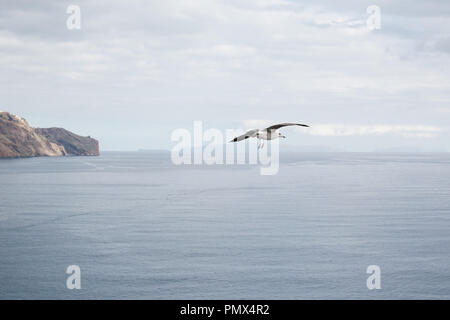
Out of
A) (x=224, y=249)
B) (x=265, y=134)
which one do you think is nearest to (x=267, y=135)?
(x=265, y=134)

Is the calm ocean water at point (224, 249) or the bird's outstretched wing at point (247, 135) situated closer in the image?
the bird's outstretched wing at point (247, 135)

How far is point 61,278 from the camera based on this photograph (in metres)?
93.6

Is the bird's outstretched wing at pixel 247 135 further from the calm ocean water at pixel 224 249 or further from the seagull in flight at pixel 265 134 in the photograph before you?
the calm ocean water at pixel 224 249

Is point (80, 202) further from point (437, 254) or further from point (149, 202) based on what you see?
point (437, 254)

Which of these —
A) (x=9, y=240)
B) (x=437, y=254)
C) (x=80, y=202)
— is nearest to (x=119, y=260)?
(x=9, y=240)

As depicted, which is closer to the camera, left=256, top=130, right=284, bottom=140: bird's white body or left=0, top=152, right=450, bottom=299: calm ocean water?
left=256, top=130, right=284, bottom=140: bird's white body

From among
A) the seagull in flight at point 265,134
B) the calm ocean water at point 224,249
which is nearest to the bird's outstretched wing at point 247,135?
the seagull in flight at point 265,134

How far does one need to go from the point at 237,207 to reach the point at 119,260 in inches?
2760

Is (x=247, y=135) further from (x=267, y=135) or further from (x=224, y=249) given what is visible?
(x=224, y=249)

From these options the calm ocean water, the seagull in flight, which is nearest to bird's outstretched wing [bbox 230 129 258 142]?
the seagull in flight

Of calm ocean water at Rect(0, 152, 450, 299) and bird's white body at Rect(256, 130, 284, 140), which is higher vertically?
bird's white body at Rect(256, 130, 284, 140)

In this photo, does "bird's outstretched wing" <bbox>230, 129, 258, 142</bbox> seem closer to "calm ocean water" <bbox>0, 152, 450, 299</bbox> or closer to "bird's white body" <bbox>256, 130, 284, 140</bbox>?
"bird's white body" <bbox>256, 130, 284, 140</bbox>
